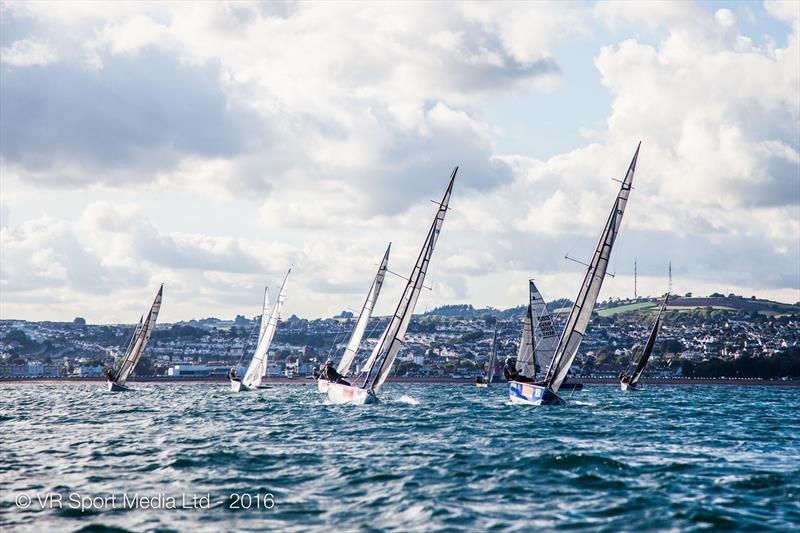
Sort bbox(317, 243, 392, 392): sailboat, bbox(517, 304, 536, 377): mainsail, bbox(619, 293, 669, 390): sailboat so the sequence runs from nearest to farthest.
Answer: bbox(317, 243, 392, 392): sailboat, bbox(517, 304, 536, 377): mainsail, bbox(619, 293, 669, 390): sailboat

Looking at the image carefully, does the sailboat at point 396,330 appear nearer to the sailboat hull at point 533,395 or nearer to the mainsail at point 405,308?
the mainsail at point 405,308

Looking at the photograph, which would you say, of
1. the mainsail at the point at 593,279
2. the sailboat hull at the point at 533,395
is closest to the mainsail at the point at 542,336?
the sailboat hull at the point at 533,395

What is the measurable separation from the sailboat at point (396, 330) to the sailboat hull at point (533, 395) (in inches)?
282

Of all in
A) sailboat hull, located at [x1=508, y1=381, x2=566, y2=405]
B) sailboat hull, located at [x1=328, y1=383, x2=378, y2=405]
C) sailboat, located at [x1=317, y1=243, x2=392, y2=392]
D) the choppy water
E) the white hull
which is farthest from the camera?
the white hull

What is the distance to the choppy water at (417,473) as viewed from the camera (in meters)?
17.4

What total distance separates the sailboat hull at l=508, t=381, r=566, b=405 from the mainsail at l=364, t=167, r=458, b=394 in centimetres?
715

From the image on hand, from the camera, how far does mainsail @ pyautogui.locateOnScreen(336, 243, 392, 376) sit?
64125 mm

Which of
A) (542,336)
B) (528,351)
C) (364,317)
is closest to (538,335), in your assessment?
(542,336)

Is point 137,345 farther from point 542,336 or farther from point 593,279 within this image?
point 593,279

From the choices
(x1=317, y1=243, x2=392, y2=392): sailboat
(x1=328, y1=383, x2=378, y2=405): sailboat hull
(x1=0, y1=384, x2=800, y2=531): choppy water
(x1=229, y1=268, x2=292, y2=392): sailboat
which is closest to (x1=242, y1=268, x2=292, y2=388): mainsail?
(x1=229, y1=268, x2=292, y2=392): sailboat

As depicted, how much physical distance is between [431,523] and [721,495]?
22.3 ft

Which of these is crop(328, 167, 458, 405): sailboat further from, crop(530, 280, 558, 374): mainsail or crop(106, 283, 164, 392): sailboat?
crop(106, 283, 164, 392): sailboat

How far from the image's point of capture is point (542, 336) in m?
71.3

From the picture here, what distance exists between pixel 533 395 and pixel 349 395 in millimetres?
10310
